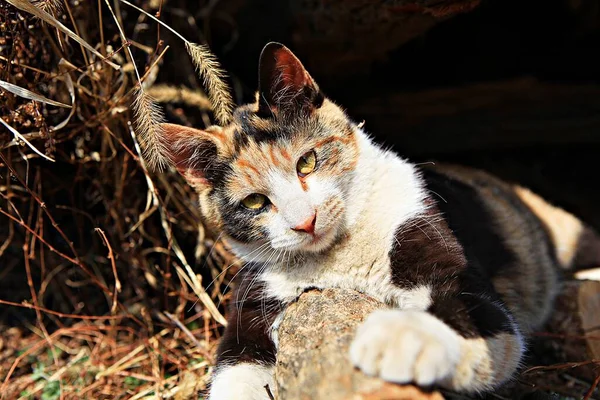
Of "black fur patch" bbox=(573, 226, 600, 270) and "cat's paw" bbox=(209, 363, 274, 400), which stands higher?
"cat's paw" bbox=(209, 363, 274, 400)

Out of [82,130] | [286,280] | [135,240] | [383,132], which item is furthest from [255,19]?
[286,280]

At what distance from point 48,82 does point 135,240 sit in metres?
0.95

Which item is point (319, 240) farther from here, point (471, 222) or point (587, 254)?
point (587, 254)

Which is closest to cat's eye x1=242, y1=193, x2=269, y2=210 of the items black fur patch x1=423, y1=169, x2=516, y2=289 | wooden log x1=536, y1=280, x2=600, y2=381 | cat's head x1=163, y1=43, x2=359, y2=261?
cat's head x1=163, y1=43, x2=359, y2=261

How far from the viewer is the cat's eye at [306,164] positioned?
1.96 m

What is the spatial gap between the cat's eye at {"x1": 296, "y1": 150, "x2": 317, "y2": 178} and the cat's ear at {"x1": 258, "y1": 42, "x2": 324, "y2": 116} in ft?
0.70

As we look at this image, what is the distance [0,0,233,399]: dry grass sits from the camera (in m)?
Answer: 2.31

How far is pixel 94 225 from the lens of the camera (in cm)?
283

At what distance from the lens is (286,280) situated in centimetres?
196

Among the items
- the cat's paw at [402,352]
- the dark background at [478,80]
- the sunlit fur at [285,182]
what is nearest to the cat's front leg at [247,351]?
the sunlit fur at [285,182]

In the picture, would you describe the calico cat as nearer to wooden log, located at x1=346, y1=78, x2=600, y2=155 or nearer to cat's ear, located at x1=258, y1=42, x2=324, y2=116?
cat's ear, located at x1=258, y1=42, x2=324, y2=116

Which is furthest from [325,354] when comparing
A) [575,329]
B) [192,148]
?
[575,329]

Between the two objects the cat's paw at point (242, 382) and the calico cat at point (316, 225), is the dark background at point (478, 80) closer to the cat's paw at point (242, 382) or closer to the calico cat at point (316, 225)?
the calico cat at point (316, 225)

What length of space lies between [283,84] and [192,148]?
44 cm
